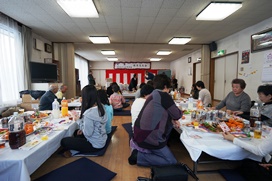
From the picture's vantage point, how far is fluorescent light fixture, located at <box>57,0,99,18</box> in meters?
2.99

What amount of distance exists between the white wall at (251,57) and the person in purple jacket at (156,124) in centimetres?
384

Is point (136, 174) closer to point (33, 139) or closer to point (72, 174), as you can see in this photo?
point (72, 174)

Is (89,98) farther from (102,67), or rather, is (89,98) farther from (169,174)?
(102,67)

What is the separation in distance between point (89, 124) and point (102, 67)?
10905 mm

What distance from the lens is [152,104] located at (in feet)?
5.79

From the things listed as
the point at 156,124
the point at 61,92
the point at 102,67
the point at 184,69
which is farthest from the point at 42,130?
the point at 102,67

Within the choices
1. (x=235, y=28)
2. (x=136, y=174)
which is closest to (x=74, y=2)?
(x=136, y=174)

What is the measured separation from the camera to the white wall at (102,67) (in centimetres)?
1247

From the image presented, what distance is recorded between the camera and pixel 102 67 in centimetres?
1252

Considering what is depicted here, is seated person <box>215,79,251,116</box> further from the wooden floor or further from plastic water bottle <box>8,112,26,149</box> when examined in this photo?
plastic water bottle <box>8,112,26,149</box>

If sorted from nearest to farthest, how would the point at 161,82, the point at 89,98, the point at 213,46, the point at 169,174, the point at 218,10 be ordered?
the point at 169,174 → the point at 161,82 → the point at 89,98 → the point at 218,10 → the point at 213,46

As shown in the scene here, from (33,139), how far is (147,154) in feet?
4.17

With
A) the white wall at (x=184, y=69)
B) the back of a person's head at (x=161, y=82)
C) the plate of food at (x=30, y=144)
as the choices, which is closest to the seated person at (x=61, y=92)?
the plate of food at (x=30, y=144)

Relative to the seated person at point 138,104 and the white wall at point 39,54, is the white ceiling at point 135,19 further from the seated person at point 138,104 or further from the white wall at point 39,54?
the seated person at point 138,104
